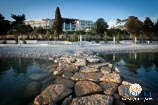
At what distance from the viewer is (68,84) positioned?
16.3ft

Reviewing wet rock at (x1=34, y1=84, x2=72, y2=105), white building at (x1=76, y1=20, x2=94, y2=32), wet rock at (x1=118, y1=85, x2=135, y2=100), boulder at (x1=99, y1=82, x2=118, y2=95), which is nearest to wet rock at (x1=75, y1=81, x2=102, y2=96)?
boulder at (x1=99, y1=82, x2=118, y2=95)

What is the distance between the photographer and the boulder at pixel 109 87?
428cm

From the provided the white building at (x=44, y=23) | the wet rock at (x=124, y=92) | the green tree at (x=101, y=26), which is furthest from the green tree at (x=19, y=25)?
the wet rock at (x=124, y=92)

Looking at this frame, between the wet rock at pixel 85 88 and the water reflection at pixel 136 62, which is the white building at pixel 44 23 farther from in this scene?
the wet rock at pixel 85 88

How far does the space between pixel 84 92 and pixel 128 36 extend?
112ft

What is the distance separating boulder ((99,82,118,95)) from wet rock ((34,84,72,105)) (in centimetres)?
115

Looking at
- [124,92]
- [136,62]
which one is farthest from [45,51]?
[124,92]

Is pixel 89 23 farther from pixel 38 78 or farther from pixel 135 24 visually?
pixel 38 78

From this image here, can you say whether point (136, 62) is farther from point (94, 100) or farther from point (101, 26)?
point (101, 26)

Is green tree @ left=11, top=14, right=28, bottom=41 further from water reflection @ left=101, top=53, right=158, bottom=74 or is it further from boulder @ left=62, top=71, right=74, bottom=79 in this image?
boulder @ left=62, top=71, right=74, bottom=79

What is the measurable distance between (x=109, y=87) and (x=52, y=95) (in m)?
1.88

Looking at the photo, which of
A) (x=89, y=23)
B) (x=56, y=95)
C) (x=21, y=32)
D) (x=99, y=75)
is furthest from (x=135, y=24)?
(x=89, y=23)

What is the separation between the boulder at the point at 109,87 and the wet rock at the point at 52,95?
1.15 m

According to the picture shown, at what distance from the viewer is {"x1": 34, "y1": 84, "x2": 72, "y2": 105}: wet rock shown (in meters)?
3.68
